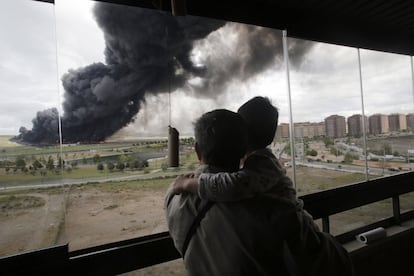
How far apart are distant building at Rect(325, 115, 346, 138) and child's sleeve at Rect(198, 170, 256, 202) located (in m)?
1.73

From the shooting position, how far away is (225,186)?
59cm

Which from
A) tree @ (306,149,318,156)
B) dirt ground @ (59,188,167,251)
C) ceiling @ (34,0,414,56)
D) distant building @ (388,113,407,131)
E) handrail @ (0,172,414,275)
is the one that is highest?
ceiling @ (34,0,414,56)

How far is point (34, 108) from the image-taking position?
Answer: 3.65ft

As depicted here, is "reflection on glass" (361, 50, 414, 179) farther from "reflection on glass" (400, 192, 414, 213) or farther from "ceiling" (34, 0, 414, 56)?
"reflection on glass" (400, 192, 414, 213)

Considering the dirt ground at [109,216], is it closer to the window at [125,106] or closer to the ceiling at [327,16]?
the window at [125,106]

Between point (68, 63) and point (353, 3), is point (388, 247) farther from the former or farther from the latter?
point (68, 63)

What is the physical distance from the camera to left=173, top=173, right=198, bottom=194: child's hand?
25.0 inches

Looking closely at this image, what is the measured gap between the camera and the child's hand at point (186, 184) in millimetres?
634

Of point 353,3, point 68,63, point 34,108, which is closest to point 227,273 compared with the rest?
point 34,108

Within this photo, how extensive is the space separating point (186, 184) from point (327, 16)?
74.6 inches

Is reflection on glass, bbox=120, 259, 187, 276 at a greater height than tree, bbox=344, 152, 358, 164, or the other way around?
tree, bbox=344, 152, 358, 164

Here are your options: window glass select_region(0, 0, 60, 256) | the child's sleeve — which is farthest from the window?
the child's sleeve

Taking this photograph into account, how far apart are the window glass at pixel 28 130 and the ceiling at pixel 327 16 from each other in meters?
0.19

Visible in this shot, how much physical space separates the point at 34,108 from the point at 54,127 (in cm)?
11
